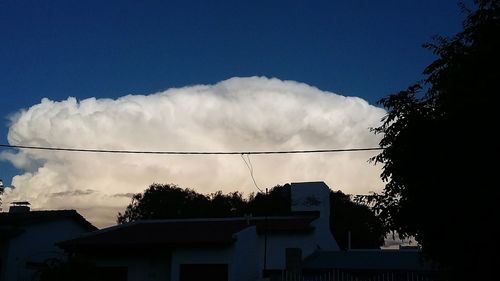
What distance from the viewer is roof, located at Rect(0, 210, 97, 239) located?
28.8 m

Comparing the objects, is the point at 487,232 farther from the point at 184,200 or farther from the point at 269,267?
the point at 184,200

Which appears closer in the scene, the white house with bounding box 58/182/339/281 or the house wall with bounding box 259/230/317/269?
the white house with bounding box 58/182/339/281

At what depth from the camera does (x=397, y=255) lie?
31.9 meters

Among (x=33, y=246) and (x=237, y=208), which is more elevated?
(x=237, y=208)

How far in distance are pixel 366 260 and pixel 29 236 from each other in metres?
18.7

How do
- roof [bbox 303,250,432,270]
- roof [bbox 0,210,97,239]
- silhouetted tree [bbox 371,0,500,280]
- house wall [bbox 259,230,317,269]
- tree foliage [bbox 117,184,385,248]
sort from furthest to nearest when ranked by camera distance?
tree foliage [bbox 117,184,385,248], house wall [bbox 259,230,317,269], roof [bbox 303,250,432,270], roof [bbox 0,210,97,239], silhouetted tree [bbox 371,0,500,280]

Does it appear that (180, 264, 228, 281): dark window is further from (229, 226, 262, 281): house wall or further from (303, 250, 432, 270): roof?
(303, 250, 432, 270): roof

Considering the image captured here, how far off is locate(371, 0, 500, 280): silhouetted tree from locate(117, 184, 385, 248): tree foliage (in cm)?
4557

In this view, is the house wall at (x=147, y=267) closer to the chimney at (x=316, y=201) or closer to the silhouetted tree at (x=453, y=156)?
the chimney at (x=316, y=201)

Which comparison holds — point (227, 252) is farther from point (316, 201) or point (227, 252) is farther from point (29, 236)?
point (29, 236)

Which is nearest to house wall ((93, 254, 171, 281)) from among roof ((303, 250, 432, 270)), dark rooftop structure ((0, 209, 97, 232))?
dark rooftop structure ((0, 209, 97, 232))

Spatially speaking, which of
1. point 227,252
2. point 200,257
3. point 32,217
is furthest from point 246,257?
point 32,217

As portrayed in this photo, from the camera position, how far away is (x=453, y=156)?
12.2 metres

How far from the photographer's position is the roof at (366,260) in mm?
29469
